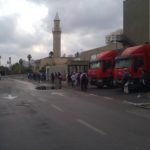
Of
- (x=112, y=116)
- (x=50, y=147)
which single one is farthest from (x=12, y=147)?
(x=112, y=116)

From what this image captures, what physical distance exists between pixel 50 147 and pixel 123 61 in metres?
26.6

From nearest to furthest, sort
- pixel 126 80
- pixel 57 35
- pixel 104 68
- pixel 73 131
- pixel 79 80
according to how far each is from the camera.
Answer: pixel 73 131 < pixel 126 80 < pixel 104 68 < pixel 79 80 < pixel 57 35

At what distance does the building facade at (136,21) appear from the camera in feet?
191

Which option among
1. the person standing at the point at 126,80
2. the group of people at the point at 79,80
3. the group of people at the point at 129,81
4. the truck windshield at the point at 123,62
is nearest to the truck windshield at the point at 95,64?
the group of people at the point at 79,80

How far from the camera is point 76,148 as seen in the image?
10.1 metres

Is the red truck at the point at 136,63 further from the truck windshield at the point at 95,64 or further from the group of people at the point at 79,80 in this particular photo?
the truck windshield at the point at 95,64

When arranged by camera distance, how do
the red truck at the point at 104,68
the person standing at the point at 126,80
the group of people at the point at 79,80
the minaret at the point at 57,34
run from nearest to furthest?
1. the person standing at the point at 126,80
2. the group of people at the point at 79,80
3. the red truck at the point at 104,68
4. the minaret at the point at 57,34

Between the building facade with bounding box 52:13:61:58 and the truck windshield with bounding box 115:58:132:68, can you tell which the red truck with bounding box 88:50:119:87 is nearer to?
the truck windshield with bounding box 115:58:132:68

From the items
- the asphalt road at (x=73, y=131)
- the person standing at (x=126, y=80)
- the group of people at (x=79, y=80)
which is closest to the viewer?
the asphalt road at (x=73, y=131)

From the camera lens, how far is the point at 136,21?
201ft

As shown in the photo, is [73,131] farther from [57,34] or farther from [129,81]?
[57,34]

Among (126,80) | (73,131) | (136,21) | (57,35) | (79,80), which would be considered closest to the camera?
(73,131)

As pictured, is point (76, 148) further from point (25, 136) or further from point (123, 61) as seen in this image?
point (123, 61)

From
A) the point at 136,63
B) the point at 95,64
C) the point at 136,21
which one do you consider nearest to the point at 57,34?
the point at 136,21
